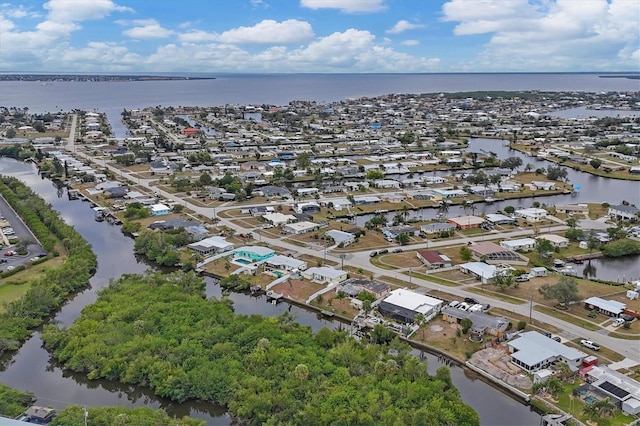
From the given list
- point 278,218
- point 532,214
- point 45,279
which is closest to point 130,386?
point 45,279

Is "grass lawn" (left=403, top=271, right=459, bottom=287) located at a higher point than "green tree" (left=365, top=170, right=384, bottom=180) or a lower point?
lower

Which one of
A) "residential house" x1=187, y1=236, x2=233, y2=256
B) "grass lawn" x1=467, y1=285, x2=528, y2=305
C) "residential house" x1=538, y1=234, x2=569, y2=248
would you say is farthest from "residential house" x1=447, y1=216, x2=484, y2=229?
"residential house" x1=187, y1=236, x2=233, y2=256

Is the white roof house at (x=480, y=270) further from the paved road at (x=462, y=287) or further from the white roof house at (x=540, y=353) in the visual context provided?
the white roof house at (x=540, y=353)

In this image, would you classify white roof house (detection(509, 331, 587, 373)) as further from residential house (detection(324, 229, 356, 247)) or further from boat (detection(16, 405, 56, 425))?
boat (detection(16, 405, 56, 425))

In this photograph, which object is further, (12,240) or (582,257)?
(12,240)

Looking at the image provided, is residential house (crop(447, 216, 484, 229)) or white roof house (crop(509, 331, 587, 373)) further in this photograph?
residential house (crop(447, 216, 484, 229))

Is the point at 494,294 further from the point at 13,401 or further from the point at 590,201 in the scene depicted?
the point at 590,201

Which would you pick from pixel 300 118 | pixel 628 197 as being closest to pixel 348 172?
pixel 628 197
